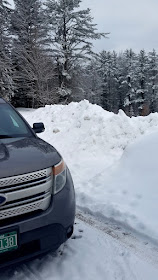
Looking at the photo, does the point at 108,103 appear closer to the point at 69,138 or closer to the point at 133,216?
the point at 69,138

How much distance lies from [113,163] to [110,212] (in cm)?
227

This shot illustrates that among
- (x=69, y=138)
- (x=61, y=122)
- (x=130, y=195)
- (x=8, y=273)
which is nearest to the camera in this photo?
(x=8, y=273)

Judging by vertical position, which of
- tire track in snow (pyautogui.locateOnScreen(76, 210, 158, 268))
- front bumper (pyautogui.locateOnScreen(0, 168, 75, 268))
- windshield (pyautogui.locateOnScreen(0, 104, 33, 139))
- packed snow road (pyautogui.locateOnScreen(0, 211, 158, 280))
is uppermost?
windshield (pyautogui.locateOnScreen(0, 104, 33, 139))

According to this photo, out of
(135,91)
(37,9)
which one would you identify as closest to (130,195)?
(37,9)

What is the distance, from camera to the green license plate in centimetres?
240

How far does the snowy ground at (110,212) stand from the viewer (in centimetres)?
292

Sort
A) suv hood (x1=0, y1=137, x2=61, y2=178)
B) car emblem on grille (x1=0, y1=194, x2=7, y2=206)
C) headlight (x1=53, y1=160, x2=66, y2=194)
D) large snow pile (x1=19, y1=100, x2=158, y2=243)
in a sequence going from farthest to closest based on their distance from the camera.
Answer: large snow pile (x1=19, y1=100, x2=158, y2=243) → headlight (x1=53, y1=160, x2=66, y2=194) → suv hood (x1=0, y1=137, x2=61, y2=178) → car emblem on grille (x1=0, y1=194, x2=7, y2=206)

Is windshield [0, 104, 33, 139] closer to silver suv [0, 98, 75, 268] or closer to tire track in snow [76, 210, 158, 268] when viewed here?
silver suv [0, 98, 75, 268]

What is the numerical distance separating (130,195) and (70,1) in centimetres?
2720

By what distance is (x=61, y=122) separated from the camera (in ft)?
35.7

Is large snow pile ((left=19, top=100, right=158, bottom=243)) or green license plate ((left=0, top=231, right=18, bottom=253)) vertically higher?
green license plate ((left=0, top=231, right=18, bottom=253))

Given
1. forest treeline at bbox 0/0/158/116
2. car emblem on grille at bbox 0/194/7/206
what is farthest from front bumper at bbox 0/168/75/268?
forest treeline at bbox 0/0/158/116

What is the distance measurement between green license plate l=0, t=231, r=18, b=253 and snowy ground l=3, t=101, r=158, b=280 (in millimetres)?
499

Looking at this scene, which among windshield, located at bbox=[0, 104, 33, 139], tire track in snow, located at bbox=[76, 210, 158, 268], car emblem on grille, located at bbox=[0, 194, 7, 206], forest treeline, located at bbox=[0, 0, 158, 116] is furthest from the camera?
forest treeline, located at bbox=[0, 0, 158, 116]
